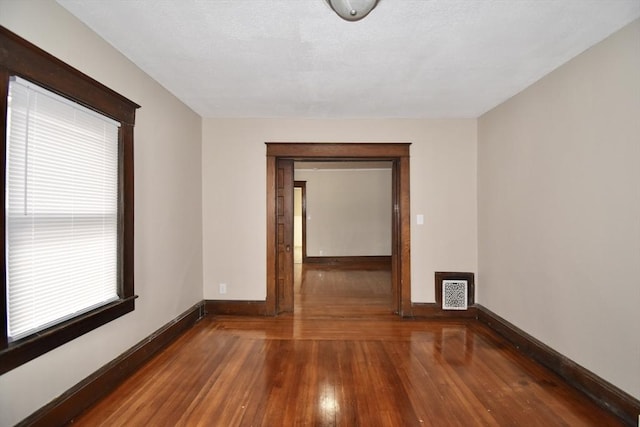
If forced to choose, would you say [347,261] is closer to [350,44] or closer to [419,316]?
[419,316]

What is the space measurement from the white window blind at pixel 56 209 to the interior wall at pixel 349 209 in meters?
5.78

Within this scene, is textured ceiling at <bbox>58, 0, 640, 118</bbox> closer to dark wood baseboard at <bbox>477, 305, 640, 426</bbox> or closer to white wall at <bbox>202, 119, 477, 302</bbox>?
white wall at <bbox>202, 119, 477, 302</bbox>

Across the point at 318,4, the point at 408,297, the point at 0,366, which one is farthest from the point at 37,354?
the point at 408,297

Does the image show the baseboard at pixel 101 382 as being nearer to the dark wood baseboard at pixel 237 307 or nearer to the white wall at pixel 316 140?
the dark wood baseboard at pixel 237 307

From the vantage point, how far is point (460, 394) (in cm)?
215

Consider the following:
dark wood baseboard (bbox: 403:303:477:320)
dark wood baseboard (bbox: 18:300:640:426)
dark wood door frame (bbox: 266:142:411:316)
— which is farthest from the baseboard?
dark wood baseboard (bbox: 403:303:477:320)

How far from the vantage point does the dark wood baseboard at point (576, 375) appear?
1.88 metres

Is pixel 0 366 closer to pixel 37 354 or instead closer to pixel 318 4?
pixel 37 354

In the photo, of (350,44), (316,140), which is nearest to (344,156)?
(316,140)

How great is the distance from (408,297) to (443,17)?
2.97 metres

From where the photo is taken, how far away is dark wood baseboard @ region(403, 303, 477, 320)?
371 centimetres

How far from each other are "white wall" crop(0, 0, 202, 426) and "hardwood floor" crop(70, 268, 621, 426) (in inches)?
13.8

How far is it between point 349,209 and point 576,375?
19.4ft

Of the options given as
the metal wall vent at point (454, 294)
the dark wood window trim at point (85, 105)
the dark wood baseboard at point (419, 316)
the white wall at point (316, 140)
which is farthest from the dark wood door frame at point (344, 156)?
the dark wood window trim at point (85, 105)
